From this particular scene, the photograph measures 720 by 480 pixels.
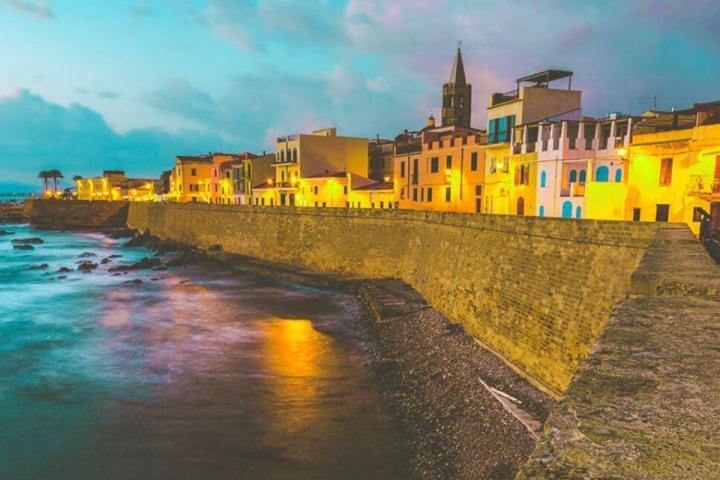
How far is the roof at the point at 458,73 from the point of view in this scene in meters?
69.4

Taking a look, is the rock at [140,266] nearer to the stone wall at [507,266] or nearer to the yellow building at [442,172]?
the stone wall at [507,266]

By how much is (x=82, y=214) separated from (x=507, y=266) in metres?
89.7

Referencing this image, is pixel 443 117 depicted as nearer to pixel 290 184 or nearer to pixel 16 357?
pixel 290 184

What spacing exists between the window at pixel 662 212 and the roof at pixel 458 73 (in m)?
50.2

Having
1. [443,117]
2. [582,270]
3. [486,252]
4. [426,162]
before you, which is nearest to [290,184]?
[426,162]

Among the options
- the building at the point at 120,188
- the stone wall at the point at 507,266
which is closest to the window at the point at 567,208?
the stone wall at the point at 507,266

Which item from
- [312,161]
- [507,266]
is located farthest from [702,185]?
[312,161]

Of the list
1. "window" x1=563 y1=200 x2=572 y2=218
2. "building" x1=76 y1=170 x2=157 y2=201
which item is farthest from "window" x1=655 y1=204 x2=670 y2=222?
"building" x1=76 y1=170 x2=157 y2=201

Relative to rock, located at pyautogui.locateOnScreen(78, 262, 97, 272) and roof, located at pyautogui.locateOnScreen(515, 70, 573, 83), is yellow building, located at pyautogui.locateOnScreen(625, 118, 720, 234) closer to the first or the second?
roof, located at pyautogui.locateOnScreen(515, 70, 573, 83)

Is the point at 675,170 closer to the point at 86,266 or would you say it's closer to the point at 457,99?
the point at 86,266

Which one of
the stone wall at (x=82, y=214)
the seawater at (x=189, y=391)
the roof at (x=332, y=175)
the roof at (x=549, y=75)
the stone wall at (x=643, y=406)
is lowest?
the seawater at (x=189, y=391)

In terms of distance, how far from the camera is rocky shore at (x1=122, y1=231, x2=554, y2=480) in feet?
36.4

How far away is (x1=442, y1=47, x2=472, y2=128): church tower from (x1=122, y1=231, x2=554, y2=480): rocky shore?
50773 mm

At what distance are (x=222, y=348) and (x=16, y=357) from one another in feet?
28.4
